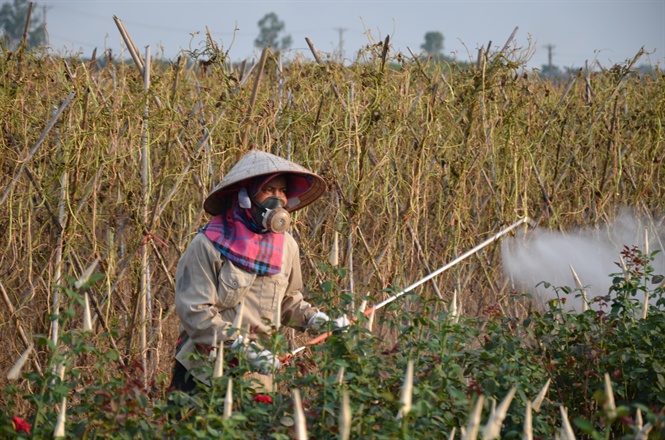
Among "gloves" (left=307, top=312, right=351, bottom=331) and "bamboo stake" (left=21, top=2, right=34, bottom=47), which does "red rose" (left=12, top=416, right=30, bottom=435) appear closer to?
"gloves" (left=307, top=312, right=351, bottom=331)

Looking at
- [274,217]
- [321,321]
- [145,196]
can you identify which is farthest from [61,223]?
[321,321]

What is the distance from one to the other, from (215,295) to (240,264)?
5.2 inches

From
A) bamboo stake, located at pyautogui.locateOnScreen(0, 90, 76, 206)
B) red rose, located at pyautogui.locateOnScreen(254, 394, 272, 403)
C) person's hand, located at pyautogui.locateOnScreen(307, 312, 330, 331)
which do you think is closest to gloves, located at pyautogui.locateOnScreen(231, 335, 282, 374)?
red rose, located at pyautogui.locateOnScreen(254, 394, 272, 403)

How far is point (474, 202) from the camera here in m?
5.24

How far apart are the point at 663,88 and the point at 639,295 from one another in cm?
141

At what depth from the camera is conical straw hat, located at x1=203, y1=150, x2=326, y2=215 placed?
2.96m

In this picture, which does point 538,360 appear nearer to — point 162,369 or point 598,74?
point 162,369

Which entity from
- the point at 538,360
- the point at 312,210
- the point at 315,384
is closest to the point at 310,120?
the point at 312,210

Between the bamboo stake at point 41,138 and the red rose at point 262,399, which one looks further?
the bamboo stake at point 41,138

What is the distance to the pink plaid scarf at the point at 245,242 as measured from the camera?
2.96 m

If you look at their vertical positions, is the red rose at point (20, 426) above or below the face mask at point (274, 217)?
below

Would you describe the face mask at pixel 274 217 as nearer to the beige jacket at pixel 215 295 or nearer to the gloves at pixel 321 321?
the beige jacket at pixel 215 295

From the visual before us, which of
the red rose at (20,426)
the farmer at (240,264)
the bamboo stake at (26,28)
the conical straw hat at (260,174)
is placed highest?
the bamboo stake at (26,28)

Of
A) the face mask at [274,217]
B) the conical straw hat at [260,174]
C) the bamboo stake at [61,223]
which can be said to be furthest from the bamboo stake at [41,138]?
the face mask at [274,217]
